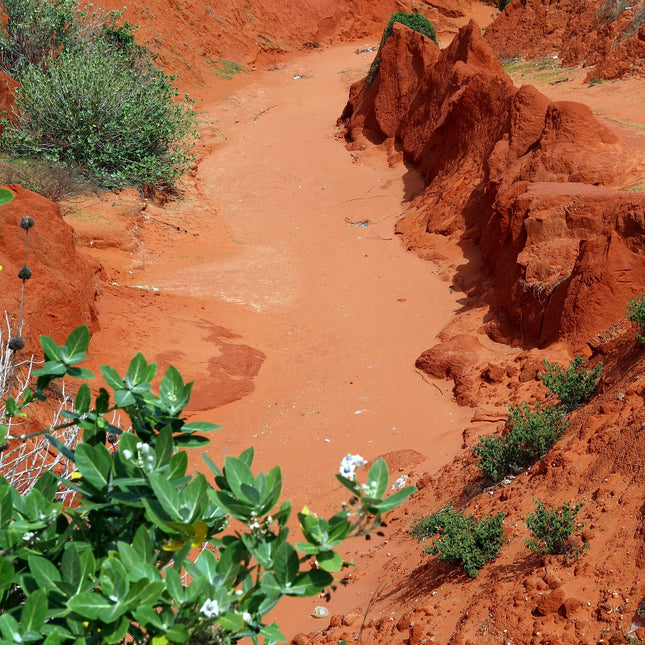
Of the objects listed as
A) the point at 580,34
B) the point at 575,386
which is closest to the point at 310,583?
the point at 575,386

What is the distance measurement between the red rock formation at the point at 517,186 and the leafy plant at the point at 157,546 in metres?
6.95

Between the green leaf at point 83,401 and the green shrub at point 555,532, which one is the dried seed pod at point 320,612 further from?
the green leaf at point 83,401

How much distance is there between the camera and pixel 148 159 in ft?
52.8

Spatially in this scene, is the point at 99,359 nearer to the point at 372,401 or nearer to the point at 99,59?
the point at 372,401

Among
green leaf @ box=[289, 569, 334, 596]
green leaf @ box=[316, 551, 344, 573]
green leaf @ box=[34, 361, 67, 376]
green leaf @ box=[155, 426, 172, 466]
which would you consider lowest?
green leaf @ box=[289, 569, 334, 596]

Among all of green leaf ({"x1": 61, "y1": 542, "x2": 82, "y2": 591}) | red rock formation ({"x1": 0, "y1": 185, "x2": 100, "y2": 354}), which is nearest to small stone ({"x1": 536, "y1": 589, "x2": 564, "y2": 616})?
green leaf ({"x1": 61, "y1": 542, "x2": 82, "y2": 591})

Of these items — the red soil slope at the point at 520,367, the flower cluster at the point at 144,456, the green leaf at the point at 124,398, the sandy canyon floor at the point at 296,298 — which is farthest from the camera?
the sandy canyon floor at the point at 296,298

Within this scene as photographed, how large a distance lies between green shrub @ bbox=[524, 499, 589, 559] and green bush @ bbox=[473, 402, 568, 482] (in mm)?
1408

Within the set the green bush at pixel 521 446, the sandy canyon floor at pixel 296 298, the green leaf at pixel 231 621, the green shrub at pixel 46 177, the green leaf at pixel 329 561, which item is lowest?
the sandy canyon floor at pixel 296 298

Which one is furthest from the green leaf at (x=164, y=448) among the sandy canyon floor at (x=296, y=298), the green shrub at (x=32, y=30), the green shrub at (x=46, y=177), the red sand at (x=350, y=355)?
the green shrub at (x=32, y=30)

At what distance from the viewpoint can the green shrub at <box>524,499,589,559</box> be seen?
469 centimetres

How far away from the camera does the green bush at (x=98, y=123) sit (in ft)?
50.0

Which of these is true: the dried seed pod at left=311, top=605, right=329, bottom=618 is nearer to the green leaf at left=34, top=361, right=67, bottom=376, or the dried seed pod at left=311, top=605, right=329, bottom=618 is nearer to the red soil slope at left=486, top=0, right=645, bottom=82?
the green leaf at left=34, top=361, right=67, bottom=376

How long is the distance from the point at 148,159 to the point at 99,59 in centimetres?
243
